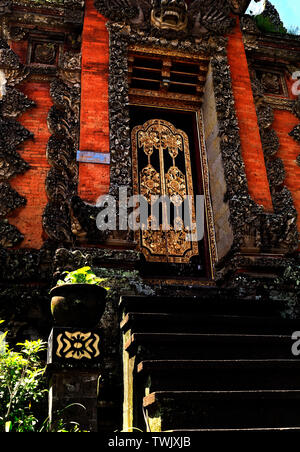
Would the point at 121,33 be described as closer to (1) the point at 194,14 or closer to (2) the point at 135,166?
(1) the point at 194,14

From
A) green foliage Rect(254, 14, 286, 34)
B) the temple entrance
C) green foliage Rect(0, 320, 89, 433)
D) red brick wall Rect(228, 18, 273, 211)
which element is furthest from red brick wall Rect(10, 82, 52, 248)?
green foliage Rect(254, 14, 286, 34)

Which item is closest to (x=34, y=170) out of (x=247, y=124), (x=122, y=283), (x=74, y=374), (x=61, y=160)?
(x=61, y=160)

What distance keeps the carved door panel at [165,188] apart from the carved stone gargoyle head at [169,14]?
1792mm

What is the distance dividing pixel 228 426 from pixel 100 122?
5254mm

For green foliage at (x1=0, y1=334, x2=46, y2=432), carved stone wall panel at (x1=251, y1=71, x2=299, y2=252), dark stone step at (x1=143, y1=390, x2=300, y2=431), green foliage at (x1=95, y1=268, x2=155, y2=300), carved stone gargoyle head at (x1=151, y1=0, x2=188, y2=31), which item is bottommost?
dark stone step at (x1=143, y1=390, x2=300, y2=431)

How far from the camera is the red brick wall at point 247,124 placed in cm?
712

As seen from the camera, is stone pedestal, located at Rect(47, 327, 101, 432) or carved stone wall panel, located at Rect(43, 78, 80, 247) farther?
carved stone wall panel, located at Rect(43, 78, 80, 247)

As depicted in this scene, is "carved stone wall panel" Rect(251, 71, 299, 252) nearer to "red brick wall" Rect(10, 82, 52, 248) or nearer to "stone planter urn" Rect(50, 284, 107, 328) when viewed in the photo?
"stone planter urn" Rect(50, 284, 107, 328)

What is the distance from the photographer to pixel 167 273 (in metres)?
7.00

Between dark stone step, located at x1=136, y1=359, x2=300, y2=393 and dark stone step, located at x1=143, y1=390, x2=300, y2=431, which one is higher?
dark stone step, located at x1=136, y1=359, x2=300, y2=393

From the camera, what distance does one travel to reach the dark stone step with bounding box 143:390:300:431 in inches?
118

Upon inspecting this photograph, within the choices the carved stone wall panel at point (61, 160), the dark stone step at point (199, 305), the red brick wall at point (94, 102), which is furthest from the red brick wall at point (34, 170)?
the dark stone step at point (199, 305)

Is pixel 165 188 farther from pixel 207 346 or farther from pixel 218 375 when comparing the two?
pixel 218 375

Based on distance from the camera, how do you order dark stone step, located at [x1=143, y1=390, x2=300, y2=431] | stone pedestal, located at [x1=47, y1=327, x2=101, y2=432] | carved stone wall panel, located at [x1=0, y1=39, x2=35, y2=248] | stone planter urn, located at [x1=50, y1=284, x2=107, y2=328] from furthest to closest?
carved stone wall panel, located at [x1=0, y1=39, x2=35, y2=248], stone planter urn, located at [x1=50, y1=284, x2=107, y2=328], stone pedestal, located at [x1=47, y1=327, x2=101, y2=432], dark stone step, located at [x1=143, y1=390, x2=300, y2=431]
